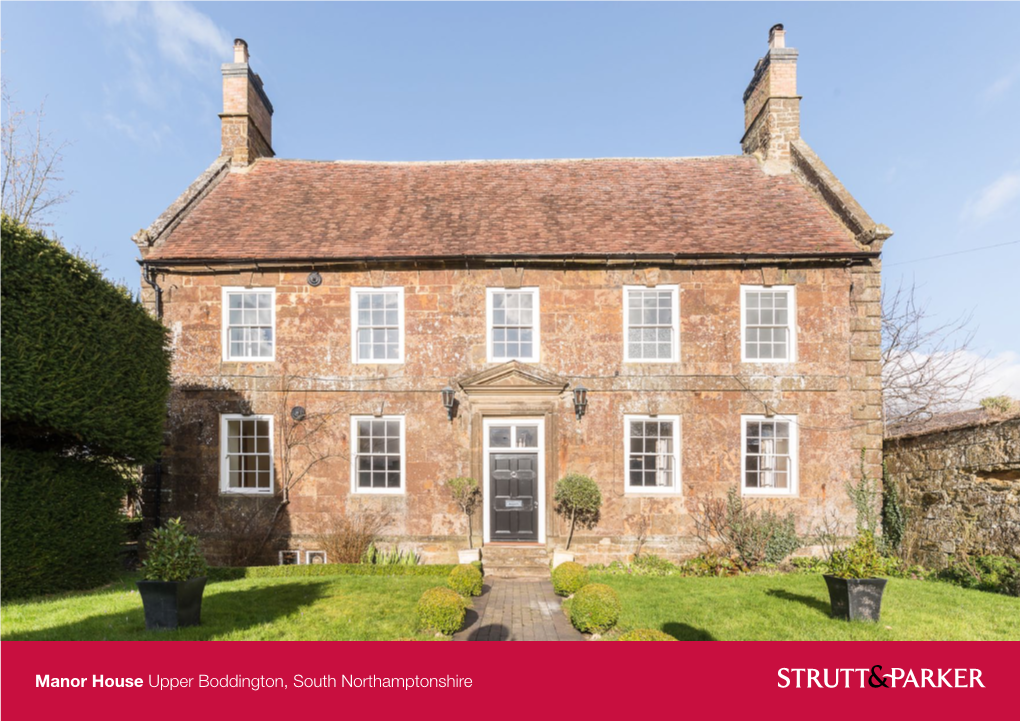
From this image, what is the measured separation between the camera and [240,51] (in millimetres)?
16016

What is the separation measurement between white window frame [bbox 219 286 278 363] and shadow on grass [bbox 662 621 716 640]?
404 inches

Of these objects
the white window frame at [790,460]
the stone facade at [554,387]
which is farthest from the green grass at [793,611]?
the stone facade at [554,387]

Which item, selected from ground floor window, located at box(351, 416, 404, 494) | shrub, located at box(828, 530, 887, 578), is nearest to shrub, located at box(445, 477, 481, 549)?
ground floor window, located at box(351, 416, 404, 494)

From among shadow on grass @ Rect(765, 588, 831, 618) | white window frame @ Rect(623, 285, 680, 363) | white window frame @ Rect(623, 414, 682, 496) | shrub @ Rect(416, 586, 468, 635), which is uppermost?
white window frame @ Rect(623, 285, 680, 363)

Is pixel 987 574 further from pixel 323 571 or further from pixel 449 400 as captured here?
pixel 323 571

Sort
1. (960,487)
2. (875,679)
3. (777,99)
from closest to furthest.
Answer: (875,679) → (960,487) → (777,99)

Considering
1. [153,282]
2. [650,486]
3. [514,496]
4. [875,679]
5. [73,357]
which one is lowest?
[875,679]

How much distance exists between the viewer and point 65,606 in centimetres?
851

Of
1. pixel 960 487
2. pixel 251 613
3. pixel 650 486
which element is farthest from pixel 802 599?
pixel 251 613

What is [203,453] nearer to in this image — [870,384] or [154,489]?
[154,489]

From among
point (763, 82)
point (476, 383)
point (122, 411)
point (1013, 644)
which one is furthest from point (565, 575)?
point (763, 82)

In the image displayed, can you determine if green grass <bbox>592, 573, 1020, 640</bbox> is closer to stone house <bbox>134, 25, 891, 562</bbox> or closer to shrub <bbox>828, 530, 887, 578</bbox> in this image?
shrub <bbox>828, 530, 887, 578</bbox>

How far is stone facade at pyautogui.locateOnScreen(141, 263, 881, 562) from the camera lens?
512 inches

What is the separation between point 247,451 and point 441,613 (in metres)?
8.00
